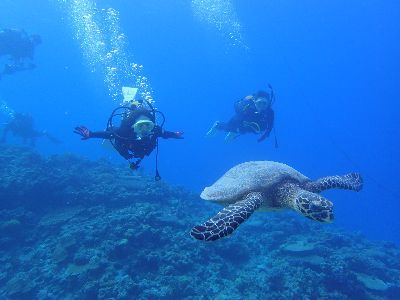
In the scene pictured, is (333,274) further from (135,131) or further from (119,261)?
(135,131)

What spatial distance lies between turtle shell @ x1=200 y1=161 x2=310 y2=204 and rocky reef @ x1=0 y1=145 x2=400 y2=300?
458 centimetres

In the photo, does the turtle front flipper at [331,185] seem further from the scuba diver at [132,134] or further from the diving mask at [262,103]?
the diving mask at [262,103]

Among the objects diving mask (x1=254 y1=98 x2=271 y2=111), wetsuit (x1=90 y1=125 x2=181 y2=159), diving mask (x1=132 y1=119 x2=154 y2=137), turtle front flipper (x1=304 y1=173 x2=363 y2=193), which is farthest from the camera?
diving mask (x1=254 y1=98 x2=271 y2=111)

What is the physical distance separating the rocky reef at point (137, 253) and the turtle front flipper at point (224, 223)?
5626mm

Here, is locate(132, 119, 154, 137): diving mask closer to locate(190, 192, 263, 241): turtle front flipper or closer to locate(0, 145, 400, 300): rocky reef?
locate(190, 192, 263, 241): turtle front flipper

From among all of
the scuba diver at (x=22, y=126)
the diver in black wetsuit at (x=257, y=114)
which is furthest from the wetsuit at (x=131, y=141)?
the scuba diver at (x=22, y=126)

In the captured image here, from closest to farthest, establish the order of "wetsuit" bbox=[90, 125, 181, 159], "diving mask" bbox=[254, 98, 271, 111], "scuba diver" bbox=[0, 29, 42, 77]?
"wetsuit" bbox=[90, 125, 181, 159]
"diving mask" bbox=[254, 98, 271, 111]
"scuba diver" bbox=[0, 29, 42, 77]

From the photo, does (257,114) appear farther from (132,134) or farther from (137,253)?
(137,253)

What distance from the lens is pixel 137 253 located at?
11312 mm

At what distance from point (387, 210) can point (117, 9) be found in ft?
370

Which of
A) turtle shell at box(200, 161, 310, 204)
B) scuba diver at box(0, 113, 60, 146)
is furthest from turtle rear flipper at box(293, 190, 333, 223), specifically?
scuba diver at box(0, 113, 60, 146)

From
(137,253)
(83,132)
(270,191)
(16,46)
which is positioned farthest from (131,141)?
(16,46)

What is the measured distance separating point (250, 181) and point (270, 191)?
466mm

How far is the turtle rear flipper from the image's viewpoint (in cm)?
569
